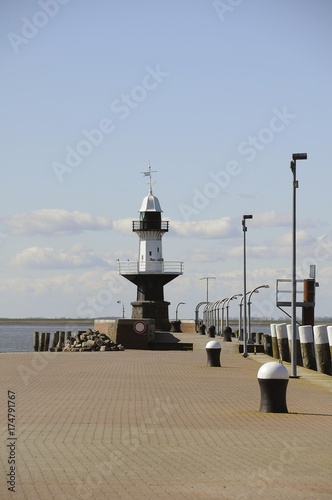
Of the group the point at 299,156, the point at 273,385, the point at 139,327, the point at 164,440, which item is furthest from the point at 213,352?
the point at 139,327

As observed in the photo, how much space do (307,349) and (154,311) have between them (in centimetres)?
3259

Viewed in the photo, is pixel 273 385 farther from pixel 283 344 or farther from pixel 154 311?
pixel 154 311

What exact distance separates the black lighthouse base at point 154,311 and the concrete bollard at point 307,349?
102 ft

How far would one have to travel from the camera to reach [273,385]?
55.5 feet

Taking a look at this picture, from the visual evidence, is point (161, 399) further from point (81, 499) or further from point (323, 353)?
point (323, 353)

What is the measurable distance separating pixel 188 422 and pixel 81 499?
253 inches

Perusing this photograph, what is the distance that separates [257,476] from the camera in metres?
10.9

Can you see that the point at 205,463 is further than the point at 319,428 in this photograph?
No

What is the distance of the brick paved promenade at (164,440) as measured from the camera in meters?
10.3

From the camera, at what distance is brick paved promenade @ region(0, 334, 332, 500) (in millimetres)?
10281

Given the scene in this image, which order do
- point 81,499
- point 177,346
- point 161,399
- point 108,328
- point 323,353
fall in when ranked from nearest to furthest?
point 81,499 < point 161,399 < point 323,353 < point 177,346 < point 108,328

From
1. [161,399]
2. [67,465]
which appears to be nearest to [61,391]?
[161,399]

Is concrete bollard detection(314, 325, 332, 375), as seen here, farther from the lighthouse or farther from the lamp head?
the lighthouse

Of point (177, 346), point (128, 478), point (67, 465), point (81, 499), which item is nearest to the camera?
point (81, 499)
